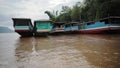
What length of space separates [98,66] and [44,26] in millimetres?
16173

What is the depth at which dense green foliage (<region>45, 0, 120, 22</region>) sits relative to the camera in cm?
2506

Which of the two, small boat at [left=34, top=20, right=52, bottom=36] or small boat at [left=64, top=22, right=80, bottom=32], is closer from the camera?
small boat at [left=34, top=20, right=52, bottom=36]

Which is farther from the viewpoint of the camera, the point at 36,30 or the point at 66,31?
the point at 66,31

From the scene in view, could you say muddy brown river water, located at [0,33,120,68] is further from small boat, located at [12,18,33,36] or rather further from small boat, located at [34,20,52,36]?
small boat, located at [12,18,33,36]

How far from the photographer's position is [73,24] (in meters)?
29.8

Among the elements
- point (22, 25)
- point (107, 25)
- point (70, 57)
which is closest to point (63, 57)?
point (70, 57)

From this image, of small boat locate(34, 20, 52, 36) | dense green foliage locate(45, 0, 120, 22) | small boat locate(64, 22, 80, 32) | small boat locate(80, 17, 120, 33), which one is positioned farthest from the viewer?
small boat locate(64, 22, 80, 32)

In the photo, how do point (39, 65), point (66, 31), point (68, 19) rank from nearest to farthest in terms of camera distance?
point (39, 65), point (66, 31), point (68, 19)

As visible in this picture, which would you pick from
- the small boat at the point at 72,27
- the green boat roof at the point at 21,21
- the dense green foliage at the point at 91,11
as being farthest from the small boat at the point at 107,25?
the green boat roof at the point at 21,21

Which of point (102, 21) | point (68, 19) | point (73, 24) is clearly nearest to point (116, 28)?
point (102, 21)

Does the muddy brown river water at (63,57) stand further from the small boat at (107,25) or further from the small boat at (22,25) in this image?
the small boat at (22,25)

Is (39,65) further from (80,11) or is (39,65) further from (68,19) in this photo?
(68,19)

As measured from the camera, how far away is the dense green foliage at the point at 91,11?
25062 mm

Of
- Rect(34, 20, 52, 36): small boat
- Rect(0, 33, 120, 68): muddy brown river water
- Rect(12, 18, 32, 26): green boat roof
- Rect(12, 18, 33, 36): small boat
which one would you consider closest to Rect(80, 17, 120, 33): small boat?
Rect(34, 20, 52, 36): small boat
